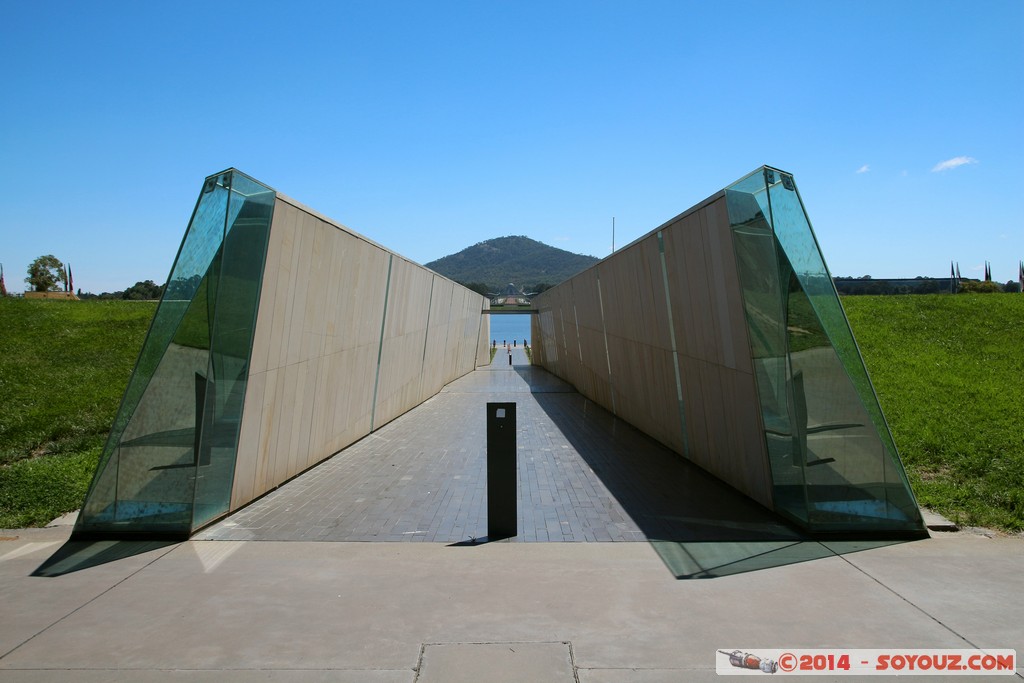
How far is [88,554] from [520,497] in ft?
12.8

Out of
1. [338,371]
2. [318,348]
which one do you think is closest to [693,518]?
[318,348]

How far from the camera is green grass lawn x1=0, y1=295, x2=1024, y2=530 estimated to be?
6.91 m

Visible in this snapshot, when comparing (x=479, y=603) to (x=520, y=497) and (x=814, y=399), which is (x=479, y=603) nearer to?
(x=520, y=497)

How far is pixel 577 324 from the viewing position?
→ 19.3 metres

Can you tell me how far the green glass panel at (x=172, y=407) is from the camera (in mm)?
5613

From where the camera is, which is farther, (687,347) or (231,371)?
(687,347)

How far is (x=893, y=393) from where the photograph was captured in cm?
1104

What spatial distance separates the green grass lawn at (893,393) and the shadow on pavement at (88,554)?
3.80 feet

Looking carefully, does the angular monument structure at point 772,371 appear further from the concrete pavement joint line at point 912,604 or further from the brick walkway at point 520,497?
the concrete pavement joint line at point 912,604

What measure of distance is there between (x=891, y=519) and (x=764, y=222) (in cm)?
274

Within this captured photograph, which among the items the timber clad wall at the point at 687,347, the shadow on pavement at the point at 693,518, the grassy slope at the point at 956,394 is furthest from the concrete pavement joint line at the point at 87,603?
the grassy slope at the point at 956,394

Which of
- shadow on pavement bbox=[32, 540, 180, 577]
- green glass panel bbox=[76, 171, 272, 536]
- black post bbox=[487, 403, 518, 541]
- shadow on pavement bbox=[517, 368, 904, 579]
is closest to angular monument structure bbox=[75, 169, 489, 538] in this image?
green glass panel bbox=[76, 171, 272, 536]

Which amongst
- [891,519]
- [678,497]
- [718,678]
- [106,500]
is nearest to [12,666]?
[106,500]

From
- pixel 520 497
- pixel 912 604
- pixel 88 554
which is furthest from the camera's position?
pixel 520 497
